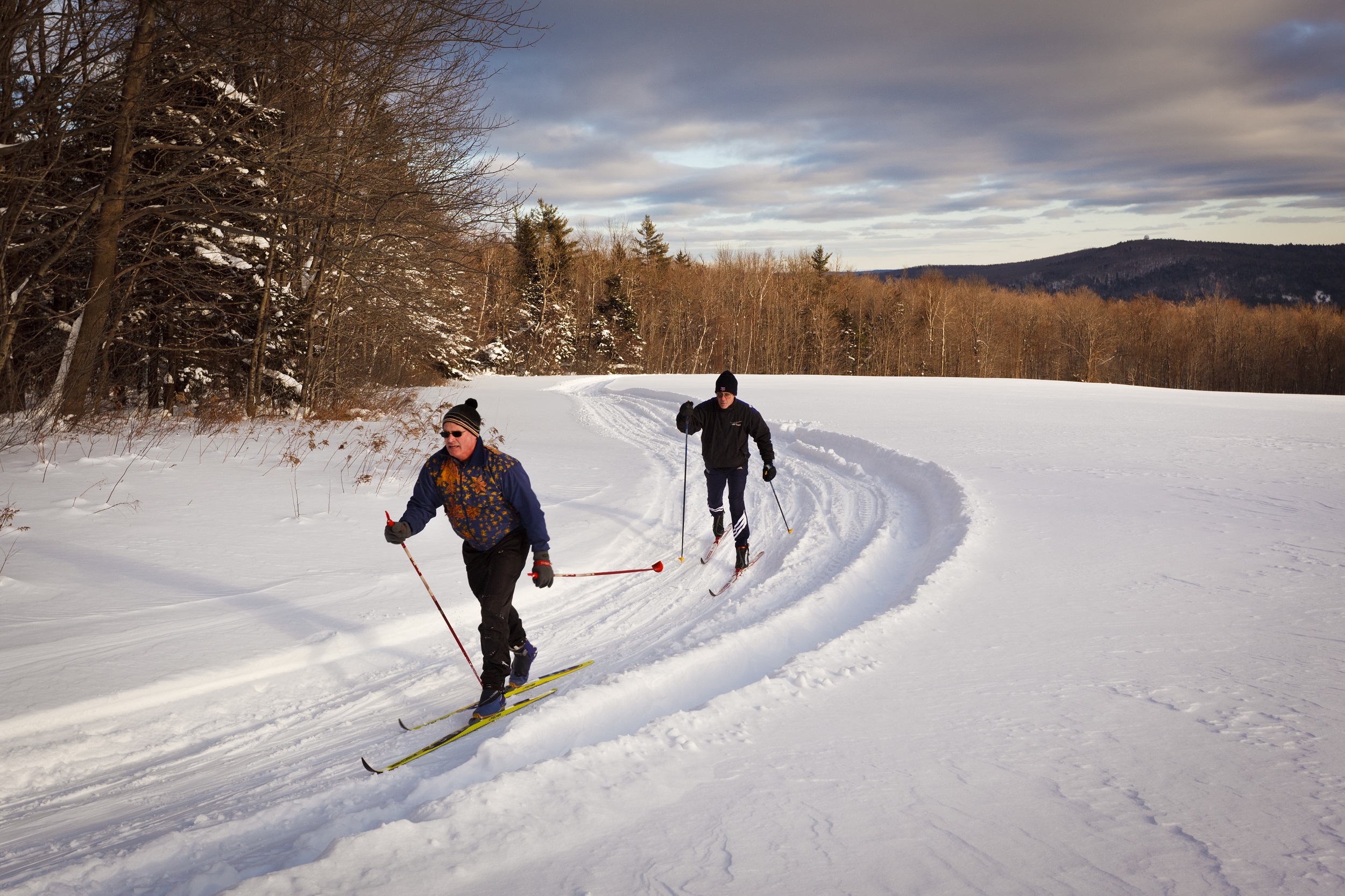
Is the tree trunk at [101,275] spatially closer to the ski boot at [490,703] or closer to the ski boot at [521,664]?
the ski boot at [521,664]

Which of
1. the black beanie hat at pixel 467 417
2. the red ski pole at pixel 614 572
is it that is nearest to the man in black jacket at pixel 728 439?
the red ski pole at pixel 614 572

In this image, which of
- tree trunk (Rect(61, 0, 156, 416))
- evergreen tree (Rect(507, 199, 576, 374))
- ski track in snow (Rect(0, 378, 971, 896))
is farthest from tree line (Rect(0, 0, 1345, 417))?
evergreen tree (Rect(507, 199, 576, 374))

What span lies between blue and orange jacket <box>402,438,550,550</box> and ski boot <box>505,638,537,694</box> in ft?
2.46

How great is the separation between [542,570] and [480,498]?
1.84 feet

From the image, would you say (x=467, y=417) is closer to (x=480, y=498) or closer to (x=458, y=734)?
(x=480, y=498)

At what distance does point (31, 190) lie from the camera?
8.95 meters

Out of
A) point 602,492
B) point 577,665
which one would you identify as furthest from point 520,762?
point 602,492

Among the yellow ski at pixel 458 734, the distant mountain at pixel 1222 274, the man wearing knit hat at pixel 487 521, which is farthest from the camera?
the distant mountain at pixel 1222 274

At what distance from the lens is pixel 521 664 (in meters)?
4.71

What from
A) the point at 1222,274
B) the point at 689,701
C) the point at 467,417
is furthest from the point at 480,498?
the point at 1222,274

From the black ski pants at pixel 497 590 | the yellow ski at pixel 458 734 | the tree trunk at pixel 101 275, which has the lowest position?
the yellow ski at pixel 458 734

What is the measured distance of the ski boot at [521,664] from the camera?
4.66m

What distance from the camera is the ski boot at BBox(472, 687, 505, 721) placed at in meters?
4.26

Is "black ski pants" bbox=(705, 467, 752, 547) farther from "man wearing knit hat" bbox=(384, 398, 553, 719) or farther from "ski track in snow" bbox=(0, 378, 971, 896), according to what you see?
"man wearing knit hat" bbox=(384, 398, 553, 719)
